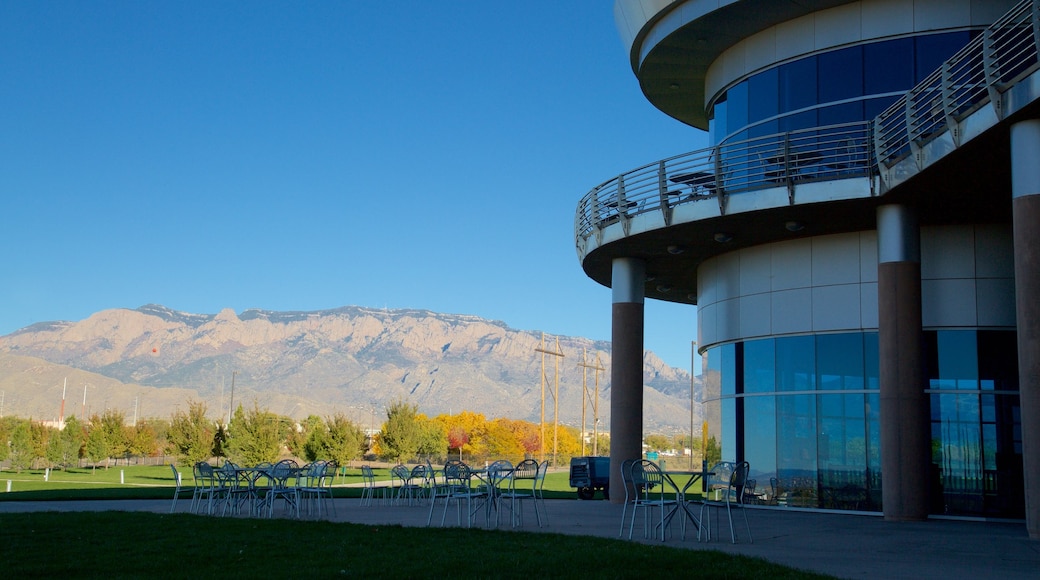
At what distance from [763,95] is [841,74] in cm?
188

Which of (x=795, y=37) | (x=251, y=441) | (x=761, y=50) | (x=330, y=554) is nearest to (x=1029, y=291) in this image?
(x=795, y=37)

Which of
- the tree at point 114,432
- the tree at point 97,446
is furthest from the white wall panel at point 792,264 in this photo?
the tree at point 114,432

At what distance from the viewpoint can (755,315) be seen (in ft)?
68.9

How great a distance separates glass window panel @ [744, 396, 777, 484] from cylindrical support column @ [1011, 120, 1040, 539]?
686cm

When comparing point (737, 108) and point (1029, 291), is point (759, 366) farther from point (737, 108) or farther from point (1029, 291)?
point (1029, 291)

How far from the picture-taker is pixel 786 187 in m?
18.2

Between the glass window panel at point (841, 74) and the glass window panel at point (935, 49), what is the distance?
3.61 feet

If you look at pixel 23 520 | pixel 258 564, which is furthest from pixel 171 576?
pixel 23 520

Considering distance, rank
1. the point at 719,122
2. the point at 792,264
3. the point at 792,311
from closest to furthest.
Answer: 1. the point at 792,311
2. the point at 792,264
3. the point at 719,122

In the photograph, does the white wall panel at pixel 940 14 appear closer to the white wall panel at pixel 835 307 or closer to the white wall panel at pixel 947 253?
the white wall panel at pixel 947 253

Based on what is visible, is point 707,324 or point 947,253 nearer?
point 947,253

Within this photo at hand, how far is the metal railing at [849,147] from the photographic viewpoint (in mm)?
14766

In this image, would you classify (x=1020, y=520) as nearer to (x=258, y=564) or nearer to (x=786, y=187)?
(x=786, y=187)

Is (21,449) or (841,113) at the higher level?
(841,113)
